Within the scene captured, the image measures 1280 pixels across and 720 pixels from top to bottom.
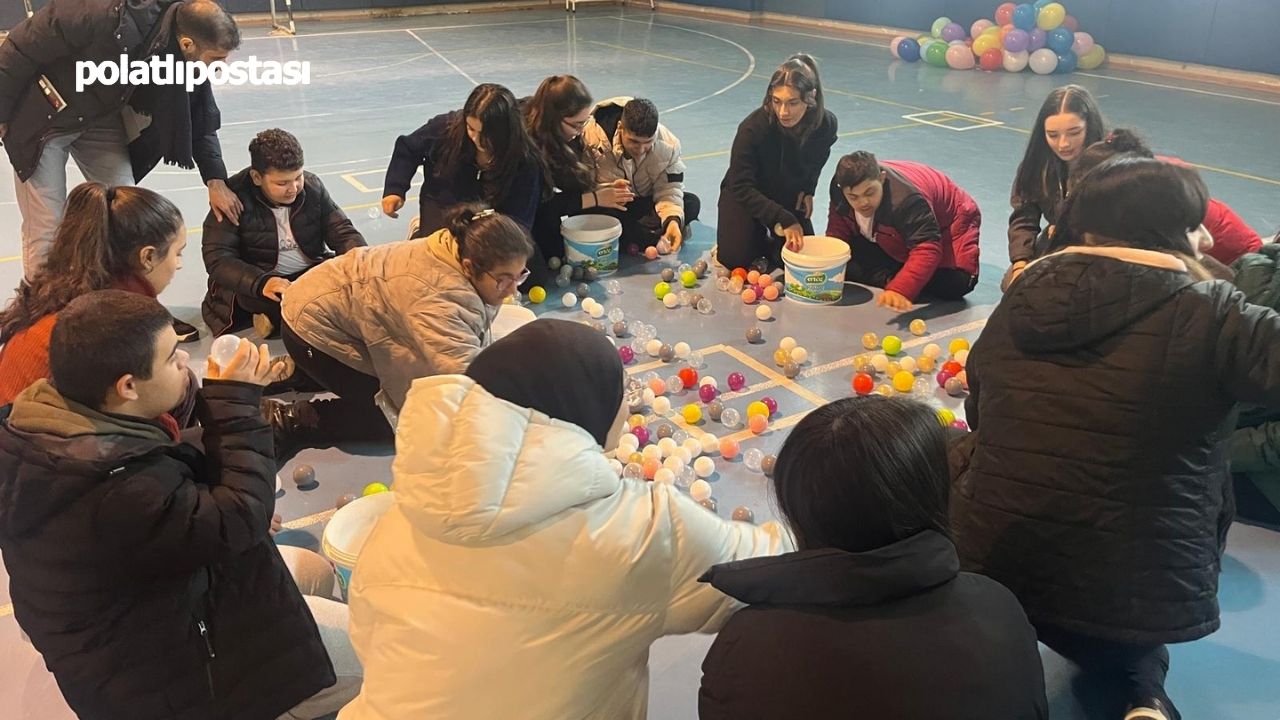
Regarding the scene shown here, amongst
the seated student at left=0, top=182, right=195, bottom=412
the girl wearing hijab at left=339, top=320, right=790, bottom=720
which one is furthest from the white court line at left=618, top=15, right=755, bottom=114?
the girl wearing hijab at left=339, top=320, right=790, bottom=720

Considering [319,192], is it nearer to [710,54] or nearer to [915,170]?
[915,170]

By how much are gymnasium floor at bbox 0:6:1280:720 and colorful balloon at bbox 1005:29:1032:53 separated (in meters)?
0.49

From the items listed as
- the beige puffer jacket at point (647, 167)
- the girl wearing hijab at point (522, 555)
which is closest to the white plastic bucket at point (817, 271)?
the beige puffer jacket at point (647, 167)

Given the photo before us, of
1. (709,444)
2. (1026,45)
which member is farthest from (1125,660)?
(1026,45)

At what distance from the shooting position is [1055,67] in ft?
36.1

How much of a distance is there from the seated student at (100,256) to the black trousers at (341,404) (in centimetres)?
65

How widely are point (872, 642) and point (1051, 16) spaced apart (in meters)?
11.4

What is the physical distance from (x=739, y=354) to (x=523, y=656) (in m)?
2.79

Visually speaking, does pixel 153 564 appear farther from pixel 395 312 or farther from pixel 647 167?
pixel 647 167

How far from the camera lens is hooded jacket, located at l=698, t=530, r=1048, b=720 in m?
1.41

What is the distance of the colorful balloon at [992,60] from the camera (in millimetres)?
11203

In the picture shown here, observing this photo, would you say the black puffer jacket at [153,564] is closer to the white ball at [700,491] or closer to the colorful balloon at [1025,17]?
the white ball at [700,491]

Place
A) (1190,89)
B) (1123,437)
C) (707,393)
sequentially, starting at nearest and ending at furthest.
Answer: (1123,437)
(707,393)
(1190,89)

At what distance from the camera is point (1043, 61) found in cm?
1097
